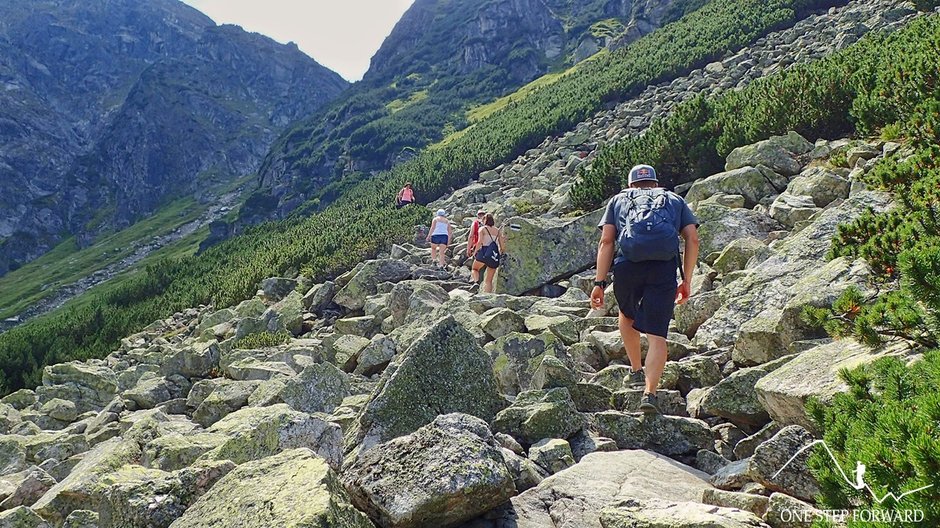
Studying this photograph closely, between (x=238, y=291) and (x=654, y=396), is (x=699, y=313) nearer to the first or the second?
(x=654, y=396)

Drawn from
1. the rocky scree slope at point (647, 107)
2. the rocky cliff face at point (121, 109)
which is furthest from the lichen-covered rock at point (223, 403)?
the rocky cliff face at point (121, 109)

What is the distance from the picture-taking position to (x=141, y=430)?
246 inches

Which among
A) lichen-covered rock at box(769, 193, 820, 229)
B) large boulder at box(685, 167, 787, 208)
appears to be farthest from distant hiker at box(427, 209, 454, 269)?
lichen-covered rock at box(769, 193, 820, 229)

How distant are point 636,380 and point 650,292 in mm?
1032

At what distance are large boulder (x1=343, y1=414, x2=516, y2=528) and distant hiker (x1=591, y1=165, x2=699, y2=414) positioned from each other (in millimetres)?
1995

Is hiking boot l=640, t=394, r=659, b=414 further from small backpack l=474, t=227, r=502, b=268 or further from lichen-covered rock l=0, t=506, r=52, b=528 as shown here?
small backpack l=474, t=227, r=502, b=268

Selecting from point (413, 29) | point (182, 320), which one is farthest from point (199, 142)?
point (182, 320)

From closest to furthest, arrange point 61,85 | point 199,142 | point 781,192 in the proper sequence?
point 781,192, point 199,142, point 61,85

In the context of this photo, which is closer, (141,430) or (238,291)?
(141,430)

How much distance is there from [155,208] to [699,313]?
131 m

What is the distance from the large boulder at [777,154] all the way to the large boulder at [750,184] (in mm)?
346

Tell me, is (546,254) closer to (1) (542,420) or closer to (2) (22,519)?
(1) (542,420)

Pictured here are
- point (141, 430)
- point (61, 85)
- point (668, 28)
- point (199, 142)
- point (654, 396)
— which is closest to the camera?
point (654, 396)

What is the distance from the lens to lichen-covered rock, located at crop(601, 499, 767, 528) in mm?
2779
